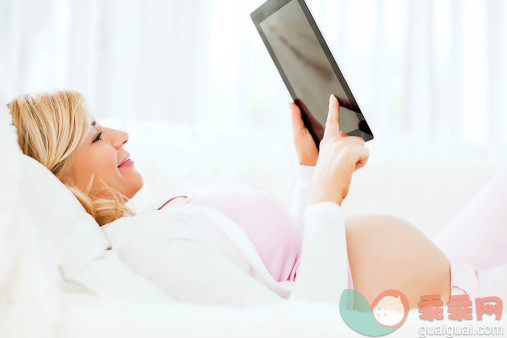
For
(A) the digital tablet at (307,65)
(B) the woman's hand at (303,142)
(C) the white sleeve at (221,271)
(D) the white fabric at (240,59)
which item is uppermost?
(D) the white fabric at (240,59)

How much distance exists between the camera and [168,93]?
2340 mm

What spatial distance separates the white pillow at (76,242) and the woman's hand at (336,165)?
1.01 ft

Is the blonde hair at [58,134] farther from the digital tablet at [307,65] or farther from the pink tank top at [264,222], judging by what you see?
the digital tablet at [307,65]

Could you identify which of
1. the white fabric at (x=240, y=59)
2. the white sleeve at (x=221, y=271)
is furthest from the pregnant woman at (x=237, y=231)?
the white fabric at (x=240, y=59)

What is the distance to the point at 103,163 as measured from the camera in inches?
35.1

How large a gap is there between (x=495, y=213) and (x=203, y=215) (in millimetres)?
564

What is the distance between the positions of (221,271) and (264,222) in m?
0.22

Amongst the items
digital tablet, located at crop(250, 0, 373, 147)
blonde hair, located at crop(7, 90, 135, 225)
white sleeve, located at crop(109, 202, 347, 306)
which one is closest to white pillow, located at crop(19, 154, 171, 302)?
white sleeve, located at crop(109, 202, 347, 306)

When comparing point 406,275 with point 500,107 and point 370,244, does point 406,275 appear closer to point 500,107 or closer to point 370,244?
point 370,244

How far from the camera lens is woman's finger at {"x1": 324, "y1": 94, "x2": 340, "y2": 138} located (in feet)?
2.63

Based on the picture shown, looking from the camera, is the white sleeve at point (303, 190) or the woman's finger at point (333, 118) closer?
the woman's finger at point (333, 118)

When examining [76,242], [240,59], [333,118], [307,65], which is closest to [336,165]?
[333,118]

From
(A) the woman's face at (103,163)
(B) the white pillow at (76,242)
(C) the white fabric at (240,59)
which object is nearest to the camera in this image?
(B) the white pillow at (76,242)

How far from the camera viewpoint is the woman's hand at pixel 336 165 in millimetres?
738
